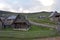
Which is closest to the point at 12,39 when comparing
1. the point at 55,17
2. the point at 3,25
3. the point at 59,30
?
the point at 59,30

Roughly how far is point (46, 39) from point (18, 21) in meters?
25.1

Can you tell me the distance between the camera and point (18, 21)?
160 feet

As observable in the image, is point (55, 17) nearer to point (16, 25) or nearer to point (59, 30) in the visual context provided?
point (16, 25)

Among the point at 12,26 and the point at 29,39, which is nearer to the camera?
the point at 29,39

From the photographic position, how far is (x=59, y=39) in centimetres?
2450

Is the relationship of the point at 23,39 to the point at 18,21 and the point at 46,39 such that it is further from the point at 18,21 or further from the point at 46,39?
the point at 18,21

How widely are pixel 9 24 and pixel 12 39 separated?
23043 mm

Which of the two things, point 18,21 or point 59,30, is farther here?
point 18,21

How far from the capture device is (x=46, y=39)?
24375 millimetres

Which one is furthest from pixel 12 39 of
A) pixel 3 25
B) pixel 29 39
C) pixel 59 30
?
pixel 3 25

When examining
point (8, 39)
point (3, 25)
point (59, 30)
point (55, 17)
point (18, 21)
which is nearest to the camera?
point (8, 39)

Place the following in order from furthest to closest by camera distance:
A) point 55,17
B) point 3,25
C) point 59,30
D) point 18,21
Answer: point 55,17, point 18,21, point 3,25, point 59,30

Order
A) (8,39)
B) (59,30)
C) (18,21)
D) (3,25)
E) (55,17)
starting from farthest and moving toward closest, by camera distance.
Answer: (55,17) → (18,21) → (3,25) → (59,30) → (8,39)

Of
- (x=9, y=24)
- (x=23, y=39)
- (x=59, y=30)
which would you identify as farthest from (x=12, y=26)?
(x=23, y=39)
